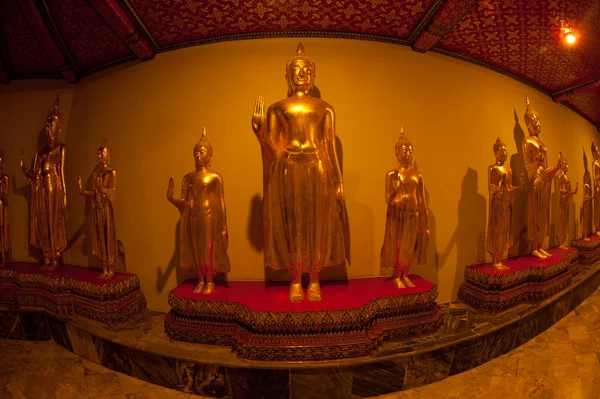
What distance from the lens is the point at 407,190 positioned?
2746 millimetres

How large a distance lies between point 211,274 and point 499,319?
269 cm

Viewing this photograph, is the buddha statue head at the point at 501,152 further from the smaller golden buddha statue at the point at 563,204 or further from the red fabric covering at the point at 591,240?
the red fabric covering at the point at 591,240

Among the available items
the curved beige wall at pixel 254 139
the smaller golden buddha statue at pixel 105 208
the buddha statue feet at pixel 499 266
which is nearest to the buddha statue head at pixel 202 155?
the curved beige wall at pixel 254 139

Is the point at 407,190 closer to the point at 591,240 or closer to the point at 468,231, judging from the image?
the point at 468,231

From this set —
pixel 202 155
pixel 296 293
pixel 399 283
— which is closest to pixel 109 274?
pixel 202 155

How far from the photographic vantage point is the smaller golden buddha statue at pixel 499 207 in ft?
10.6

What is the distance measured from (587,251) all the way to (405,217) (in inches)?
Answer: 168

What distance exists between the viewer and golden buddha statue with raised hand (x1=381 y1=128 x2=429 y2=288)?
2.75 metres

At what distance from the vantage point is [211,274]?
276 cm

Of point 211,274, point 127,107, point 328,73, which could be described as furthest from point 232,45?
point 211,274

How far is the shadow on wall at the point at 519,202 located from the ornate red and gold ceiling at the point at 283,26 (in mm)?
993

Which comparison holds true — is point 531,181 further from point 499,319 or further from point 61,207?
point 61,207

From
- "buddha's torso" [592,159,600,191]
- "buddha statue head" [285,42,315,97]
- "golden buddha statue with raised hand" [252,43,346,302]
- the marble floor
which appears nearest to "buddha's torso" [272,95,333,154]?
"golden buddha statue with raised hand" [252,43,346,302]

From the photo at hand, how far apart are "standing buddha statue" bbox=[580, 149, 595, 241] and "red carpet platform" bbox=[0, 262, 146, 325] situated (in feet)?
23.2
